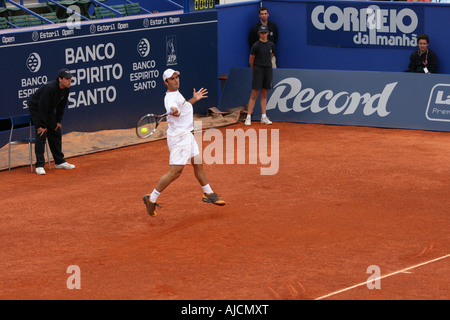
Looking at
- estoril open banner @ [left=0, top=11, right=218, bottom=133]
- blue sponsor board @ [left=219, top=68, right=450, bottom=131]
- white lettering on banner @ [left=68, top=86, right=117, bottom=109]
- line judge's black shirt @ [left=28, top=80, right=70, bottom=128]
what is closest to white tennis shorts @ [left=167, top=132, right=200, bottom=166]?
line judge's black shirt @ [left=28, top=80, right=70, bottom=128]

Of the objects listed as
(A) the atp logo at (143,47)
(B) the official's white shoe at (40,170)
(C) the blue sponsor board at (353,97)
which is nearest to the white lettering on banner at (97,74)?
(A) the atp logo at (143,47)

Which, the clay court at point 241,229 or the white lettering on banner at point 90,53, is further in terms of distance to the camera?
the white lettering on banner at point 90,53

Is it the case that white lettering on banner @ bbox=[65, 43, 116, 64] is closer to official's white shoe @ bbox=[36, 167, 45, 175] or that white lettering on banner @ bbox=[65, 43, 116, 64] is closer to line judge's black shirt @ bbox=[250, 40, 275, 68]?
official's white shoe @ bbox=[36, 167, 45, 175]

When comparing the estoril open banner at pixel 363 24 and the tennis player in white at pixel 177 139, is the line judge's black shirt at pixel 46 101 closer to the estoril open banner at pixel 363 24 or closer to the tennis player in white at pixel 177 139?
the tennis player in white at pixel 177 139

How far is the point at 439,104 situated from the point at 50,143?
28.5ft

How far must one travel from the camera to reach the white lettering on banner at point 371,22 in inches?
773

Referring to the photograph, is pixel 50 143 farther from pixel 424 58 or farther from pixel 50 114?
pixel 424 58

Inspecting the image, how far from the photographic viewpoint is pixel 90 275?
8.98 meters

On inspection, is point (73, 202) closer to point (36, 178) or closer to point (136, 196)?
point (136, 196)

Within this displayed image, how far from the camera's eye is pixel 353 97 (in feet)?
61.1

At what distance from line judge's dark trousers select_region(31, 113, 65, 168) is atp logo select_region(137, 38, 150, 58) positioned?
4.21 metres

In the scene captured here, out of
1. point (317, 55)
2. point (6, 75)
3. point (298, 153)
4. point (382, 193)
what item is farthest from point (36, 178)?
point (317, 55)

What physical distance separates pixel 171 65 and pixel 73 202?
24.3 ft

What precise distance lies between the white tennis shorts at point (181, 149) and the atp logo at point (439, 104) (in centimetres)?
834
